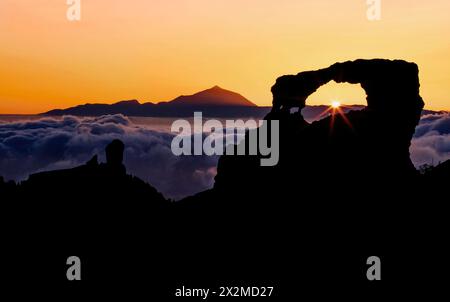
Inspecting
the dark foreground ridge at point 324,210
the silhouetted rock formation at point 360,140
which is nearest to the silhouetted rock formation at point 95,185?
the dark foreground ridge at point 324,210

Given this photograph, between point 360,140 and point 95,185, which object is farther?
point 95,185

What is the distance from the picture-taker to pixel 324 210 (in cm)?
4538

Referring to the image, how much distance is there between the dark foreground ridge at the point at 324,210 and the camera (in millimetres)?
43812

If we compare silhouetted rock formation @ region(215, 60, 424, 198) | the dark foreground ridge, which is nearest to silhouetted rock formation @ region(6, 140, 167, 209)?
the dark foreground ridge

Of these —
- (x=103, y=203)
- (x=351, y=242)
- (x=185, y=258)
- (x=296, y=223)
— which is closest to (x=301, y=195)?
(x=296, y=223)

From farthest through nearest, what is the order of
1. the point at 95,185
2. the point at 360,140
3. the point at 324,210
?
the point at 95,185 → the point at 360,140 → the point at 324,210

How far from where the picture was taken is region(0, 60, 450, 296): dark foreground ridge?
43.8m

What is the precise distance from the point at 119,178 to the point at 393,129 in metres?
31.9

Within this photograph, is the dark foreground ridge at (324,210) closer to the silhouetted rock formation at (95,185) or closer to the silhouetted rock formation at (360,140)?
the silhouetted rock formation at (360,140)

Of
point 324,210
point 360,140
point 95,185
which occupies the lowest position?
point 324,210

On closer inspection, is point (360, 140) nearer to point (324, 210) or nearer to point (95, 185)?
point (324, 210)

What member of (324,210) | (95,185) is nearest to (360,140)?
(324,210)

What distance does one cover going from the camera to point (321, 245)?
146 ft

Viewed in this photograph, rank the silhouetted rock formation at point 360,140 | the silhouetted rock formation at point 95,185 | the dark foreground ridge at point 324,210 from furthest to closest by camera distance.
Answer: the silhouetted rock formation at point 95,185 < the silhouetted rock formation at point 360,140 < the dark foreground ridge at point 324,210
